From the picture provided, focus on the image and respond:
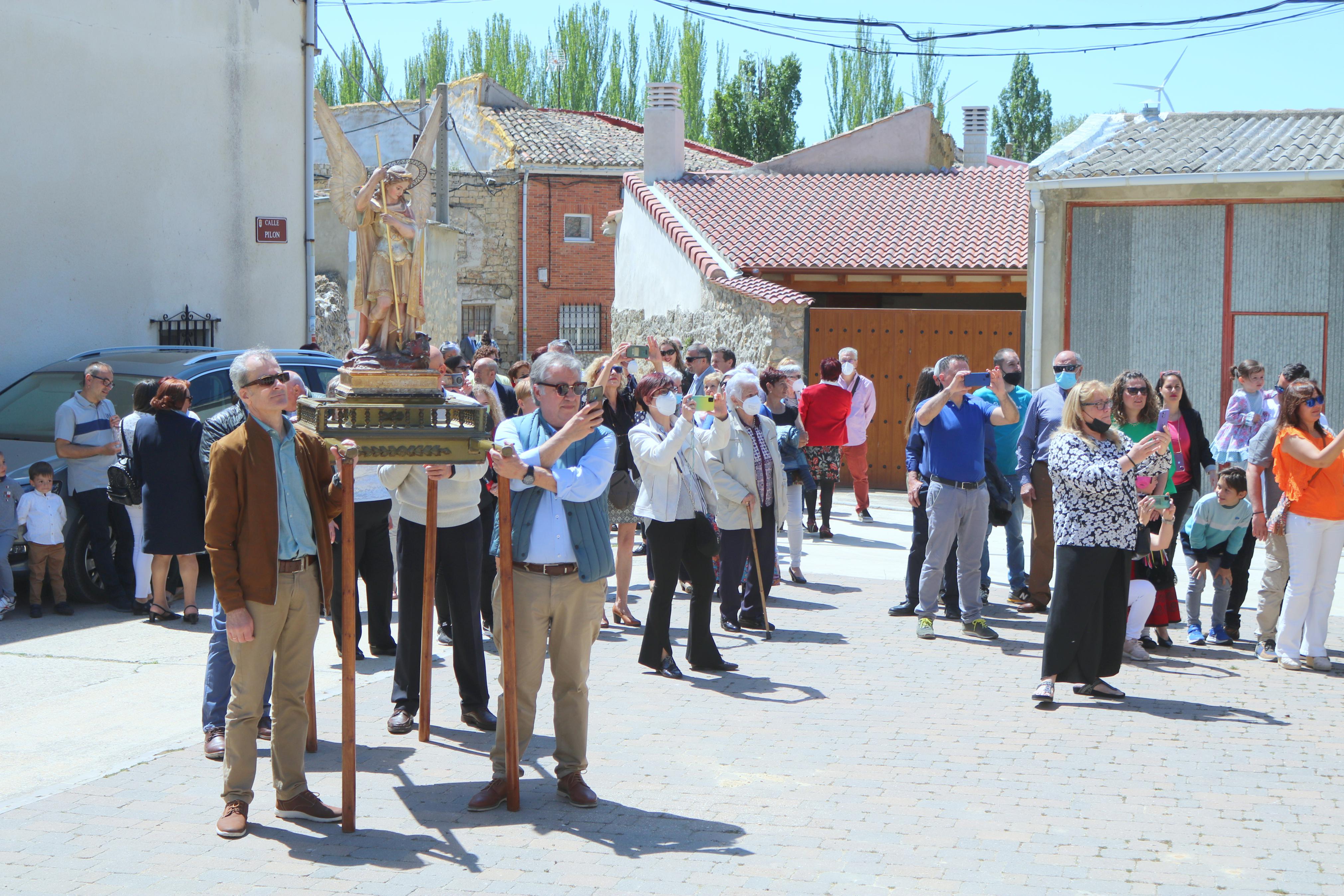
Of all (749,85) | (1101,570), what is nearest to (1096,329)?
(1101,570)

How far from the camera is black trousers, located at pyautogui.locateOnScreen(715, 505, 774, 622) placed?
29.6 feet

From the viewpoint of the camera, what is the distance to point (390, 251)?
6395mm

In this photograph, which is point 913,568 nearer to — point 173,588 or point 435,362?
point 435,362

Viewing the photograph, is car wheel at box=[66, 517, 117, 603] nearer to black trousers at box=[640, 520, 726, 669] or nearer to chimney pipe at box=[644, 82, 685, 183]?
black trousers at box=[640, 520, 726, 669]

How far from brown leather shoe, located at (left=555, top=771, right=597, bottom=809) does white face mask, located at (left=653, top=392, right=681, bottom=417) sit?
2220 mm

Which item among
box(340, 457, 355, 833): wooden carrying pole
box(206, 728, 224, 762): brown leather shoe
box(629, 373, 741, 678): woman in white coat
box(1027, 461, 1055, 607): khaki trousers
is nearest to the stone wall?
box(1027, 461, 1055, 607): khaki trousers

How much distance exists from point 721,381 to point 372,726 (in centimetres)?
373

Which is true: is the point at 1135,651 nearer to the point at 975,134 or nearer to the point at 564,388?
the point at 564,388

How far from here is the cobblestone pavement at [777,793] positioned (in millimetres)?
4883

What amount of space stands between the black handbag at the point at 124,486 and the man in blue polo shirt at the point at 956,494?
5.50 m

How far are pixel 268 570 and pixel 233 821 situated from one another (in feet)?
3.37

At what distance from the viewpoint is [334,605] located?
781cm

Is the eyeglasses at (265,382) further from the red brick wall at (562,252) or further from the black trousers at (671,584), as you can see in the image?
the red brick wall at (562,252)

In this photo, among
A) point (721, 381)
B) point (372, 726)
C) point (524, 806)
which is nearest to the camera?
point (524, 806)
